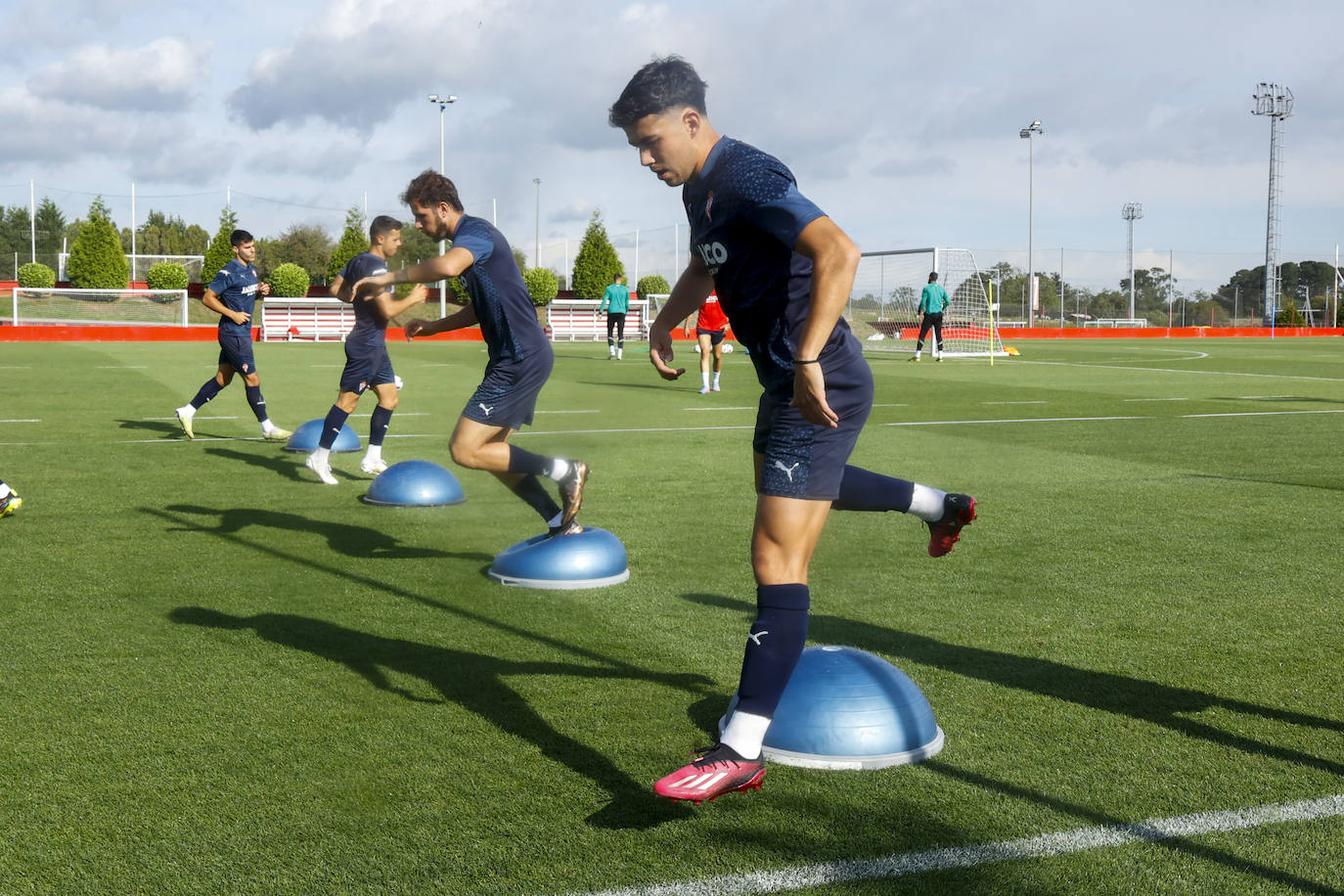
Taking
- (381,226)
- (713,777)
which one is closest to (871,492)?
(713,777)

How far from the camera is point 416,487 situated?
28.8 feet

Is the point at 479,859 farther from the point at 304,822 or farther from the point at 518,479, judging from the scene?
the point at 518,479

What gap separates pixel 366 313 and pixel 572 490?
420 centimetres

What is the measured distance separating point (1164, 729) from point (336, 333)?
4345 cm

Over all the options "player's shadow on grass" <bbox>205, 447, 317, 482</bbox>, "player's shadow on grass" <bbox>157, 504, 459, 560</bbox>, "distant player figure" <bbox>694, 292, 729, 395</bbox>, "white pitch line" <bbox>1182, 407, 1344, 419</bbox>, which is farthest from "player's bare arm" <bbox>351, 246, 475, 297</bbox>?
"distant player figure" <bbox>694, 292, 729, 395</bbox>

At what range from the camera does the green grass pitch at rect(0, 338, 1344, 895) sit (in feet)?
10.4

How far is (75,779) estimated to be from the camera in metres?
3.61

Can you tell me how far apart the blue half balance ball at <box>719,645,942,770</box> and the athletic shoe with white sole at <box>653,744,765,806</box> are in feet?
0.94

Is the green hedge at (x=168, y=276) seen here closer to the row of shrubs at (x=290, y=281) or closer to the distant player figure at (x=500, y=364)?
the row of shrubs at (x=290, y=281)

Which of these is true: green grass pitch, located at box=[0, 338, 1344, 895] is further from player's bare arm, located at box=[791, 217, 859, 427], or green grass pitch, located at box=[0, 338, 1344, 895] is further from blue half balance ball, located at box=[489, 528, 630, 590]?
player's bare arm, located at box=[791, 217, 859, 427]

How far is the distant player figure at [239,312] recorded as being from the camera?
1220cm

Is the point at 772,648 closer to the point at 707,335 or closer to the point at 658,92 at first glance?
the point at 658,92

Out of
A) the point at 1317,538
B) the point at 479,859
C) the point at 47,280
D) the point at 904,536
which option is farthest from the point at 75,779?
the point at 47,280

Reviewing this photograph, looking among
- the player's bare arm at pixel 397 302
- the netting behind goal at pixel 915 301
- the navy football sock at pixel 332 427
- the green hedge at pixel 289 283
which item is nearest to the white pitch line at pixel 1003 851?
the player's bare arm at pixel 397 302
